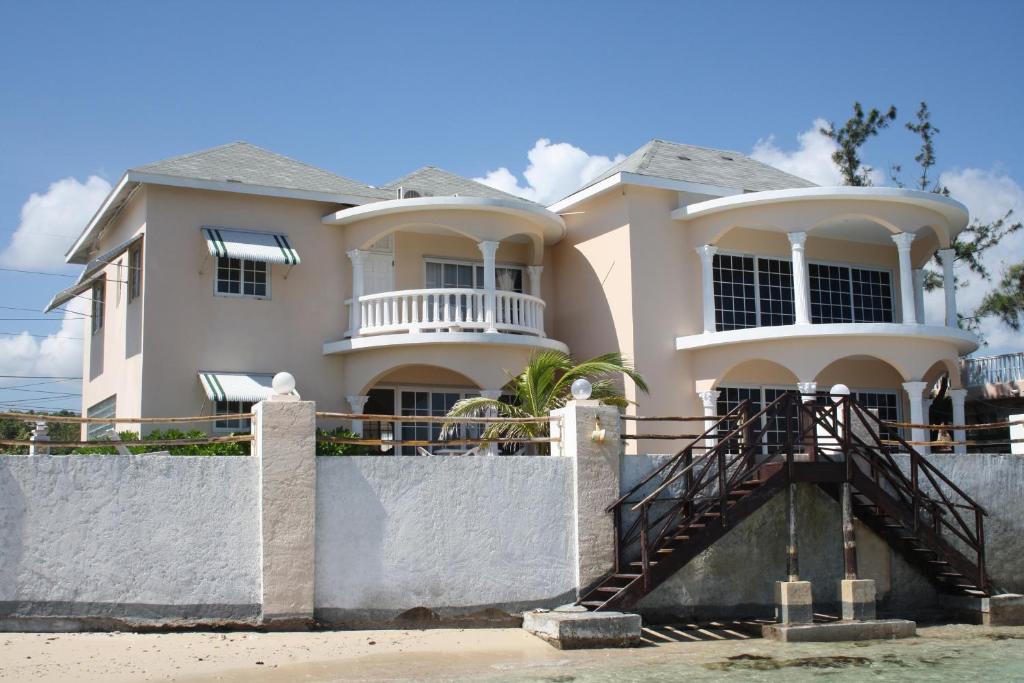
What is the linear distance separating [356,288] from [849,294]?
11.0m

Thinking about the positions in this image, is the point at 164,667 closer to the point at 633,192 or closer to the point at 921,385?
the point at 633,192

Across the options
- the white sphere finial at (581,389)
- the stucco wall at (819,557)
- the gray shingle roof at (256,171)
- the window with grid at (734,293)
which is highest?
the gray shingle roof at (256,171)

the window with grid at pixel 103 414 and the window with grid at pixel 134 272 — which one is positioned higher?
the window with grid at pixel 134 272

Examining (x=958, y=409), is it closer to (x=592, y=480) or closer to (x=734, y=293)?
(x=734, y=293)

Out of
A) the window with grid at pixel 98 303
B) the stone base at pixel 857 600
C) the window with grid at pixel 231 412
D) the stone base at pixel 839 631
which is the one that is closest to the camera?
the stone base at pixel 839 631

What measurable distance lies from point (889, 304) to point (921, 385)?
423 cm

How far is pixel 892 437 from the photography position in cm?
1867

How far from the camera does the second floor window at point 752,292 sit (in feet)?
76.5

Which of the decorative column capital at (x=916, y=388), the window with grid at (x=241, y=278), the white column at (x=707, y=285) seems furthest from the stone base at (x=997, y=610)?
the window with grid at (x=241, y=278)

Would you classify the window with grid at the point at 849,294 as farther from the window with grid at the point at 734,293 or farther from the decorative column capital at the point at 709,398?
the decorative column capital at the point at 709,398

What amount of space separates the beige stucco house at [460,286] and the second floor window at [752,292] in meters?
0.04

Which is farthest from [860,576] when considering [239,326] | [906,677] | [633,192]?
[239,326]

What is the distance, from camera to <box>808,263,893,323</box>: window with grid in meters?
24.5

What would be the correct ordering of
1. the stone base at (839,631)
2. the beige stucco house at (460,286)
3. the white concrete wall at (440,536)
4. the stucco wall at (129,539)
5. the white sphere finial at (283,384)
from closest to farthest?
the stucco wall at (129,539) < the white sphere finial at (283,384) < the white concrete wall at (440,536) < the stone base at (839,631) < the beige stucco house at (460,286)
